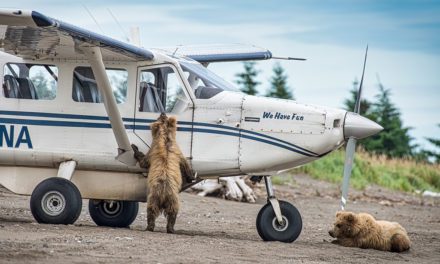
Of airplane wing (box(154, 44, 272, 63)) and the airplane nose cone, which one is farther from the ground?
airplane wing (box(154, 44, 272, 63))

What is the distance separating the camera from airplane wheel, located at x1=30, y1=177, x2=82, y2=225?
1452 centimetres

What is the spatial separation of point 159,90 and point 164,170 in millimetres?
1333

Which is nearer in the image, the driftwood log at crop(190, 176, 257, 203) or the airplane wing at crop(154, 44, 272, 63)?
the airplane wing at crop(154, 44, 272, 63)

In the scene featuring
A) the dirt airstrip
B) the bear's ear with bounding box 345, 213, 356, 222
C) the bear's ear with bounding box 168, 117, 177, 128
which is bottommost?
the dirt airstrip

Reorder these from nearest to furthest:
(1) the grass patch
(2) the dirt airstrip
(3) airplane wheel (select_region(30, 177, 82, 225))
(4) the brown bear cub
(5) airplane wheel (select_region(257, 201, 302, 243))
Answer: (2) the dirt airstrip
(3) airplane wheel (select_region(30, 177, 82, 225))
(5) airplane wheel (select_region(257, 201, 302, 243))
(4) the brown bear cub
(1) the grass patch

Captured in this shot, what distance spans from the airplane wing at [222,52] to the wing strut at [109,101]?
273 cm

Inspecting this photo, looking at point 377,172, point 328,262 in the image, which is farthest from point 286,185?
point 328,262

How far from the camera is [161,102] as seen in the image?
15039mm

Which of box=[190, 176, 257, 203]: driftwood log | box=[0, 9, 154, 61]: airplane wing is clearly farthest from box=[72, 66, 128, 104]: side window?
box=[190, 176, 257, 203]: driftwood log

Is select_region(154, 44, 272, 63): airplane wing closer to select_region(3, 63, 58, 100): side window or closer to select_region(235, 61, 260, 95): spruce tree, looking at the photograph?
select_region(3, 63, 58, 100): side window

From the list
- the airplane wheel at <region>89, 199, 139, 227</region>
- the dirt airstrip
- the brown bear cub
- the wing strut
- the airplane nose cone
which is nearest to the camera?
the dirt airstrip

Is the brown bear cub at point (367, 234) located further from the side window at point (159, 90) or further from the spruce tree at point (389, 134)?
the spruce tree at point (389, 134)

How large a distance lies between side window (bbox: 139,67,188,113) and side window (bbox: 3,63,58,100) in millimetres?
1202

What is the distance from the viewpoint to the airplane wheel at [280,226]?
48.4 ft
